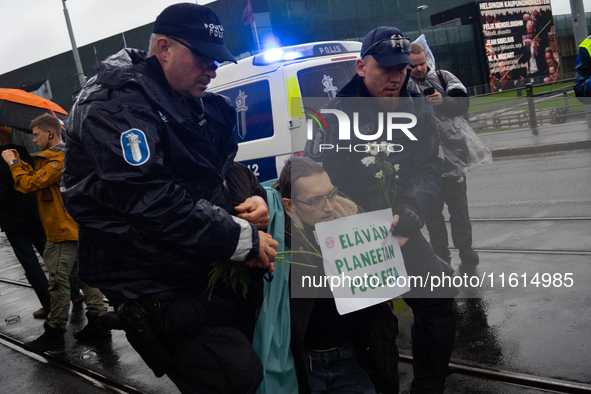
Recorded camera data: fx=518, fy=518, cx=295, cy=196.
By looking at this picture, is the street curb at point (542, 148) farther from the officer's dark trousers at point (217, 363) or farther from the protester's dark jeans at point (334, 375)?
the officer's dark trousers at point (217, 363)

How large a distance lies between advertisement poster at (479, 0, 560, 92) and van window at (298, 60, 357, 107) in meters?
35.7

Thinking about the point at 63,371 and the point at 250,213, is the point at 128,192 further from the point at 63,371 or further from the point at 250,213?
the point at 63,371

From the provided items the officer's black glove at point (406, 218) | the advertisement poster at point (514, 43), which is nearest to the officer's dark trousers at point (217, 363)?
the officer's black glove at point (406, 218)

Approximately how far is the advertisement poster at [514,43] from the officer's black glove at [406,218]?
38.6 m

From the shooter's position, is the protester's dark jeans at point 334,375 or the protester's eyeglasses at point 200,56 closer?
the protester's eyeglasses at point 200,56

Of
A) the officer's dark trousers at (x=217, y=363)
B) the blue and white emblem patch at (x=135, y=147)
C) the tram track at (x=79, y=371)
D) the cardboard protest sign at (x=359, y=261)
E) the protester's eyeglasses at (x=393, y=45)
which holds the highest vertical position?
the protester's eyeglasses at (x=393, y=45)

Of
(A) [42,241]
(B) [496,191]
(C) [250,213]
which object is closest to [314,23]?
(B) [496,191]

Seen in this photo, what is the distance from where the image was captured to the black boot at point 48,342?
4441 millimetres

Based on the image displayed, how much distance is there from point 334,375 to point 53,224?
10.4 ft

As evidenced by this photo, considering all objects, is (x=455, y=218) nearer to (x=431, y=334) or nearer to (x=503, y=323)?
(x=503, y=323)

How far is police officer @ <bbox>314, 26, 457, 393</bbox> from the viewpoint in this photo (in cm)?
248

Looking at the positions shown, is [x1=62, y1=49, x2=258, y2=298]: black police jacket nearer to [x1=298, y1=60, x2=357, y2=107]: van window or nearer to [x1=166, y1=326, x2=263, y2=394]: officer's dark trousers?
[x1=166, y1=326, x2=263, y2=394]: officer's dark trousers

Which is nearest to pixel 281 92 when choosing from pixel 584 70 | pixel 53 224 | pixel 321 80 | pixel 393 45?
pixel 321 80

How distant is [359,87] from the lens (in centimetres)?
271
